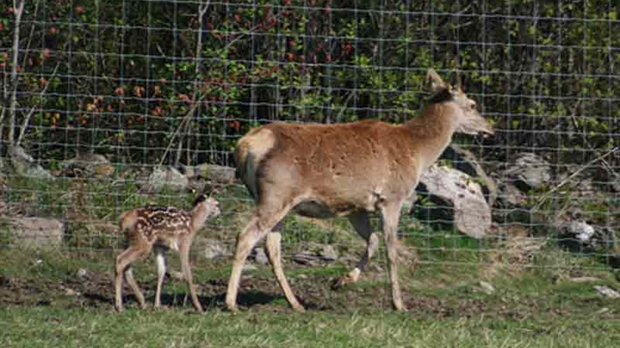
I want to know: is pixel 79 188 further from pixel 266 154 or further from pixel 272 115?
pixel 266 154

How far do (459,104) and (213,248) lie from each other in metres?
2.78

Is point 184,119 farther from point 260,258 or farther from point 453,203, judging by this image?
point 453,203

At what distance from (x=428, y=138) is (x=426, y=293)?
4.61ft

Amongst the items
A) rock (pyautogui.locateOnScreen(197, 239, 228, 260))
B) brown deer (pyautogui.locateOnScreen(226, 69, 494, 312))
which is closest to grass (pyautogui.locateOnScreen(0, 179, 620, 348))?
rock (pyautogui.locateOnScreen(197, 239, 228, 260))

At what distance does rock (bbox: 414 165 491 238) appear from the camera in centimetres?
1333

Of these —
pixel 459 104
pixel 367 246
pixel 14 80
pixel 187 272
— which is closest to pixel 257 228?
pixel 187 272

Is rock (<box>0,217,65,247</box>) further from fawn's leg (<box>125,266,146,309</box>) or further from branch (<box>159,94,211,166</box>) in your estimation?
fawn's leg (<box>125,266,146,309</box>)

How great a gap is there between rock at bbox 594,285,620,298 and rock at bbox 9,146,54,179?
547 cm

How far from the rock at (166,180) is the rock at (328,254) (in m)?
1.60

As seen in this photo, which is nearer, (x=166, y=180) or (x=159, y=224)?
(x=159, y=224)

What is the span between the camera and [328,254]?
41.1ft

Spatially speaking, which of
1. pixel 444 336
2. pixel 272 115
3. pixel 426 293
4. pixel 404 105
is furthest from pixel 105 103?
pixel 444 336

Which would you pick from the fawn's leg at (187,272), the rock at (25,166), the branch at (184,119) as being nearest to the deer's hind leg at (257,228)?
the fawn's leg at (187,272)

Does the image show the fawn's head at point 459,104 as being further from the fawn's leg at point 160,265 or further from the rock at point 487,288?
the fawn's leg at point 160,265
